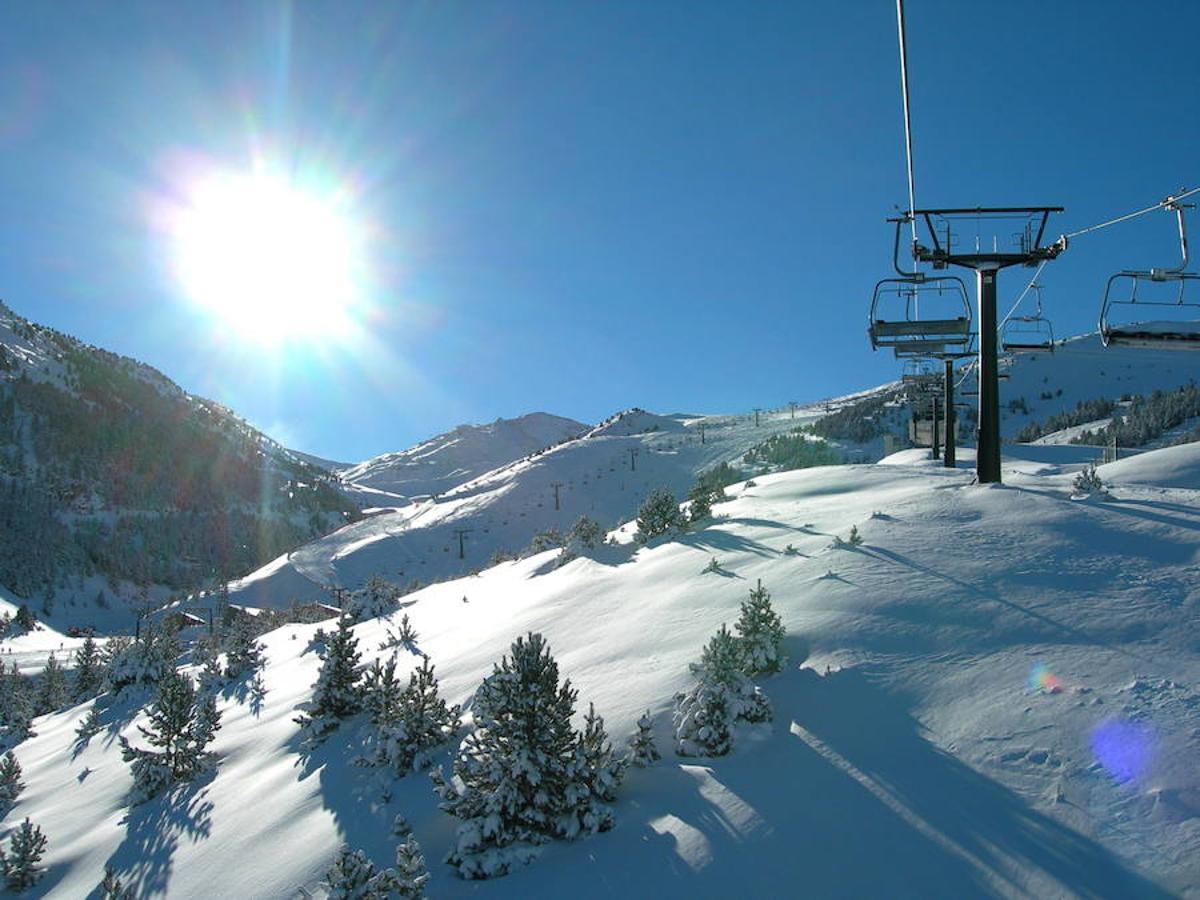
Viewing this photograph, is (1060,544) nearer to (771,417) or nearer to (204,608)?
(204,608)

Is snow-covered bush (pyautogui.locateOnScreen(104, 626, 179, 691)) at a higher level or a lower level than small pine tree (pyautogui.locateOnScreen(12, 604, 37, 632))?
higher

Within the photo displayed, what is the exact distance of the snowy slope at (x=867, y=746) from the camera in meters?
4.44

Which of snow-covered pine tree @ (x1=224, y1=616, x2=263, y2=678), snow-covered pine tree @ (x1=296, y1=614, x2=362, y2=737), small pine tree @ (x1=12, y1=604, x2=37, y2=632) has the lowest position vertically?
small pine tree @ (x1=12, y1=604, x2=37, y2=632)

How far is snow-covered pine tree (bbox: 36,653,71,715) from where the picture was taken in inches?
993

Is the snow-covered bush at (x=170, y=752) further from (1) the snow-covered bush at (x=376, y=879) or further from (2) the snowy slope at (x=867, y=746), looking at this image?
(1) the snow-covered bush at (x=376, y=879)

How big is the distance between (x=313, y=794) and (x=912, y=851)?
6.46 m

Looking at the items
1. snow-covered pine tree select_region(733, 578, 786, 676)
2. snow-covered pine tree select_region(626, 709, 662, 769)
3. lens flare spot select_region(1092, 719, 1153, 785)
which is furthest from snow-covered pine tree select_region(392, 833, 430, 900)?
lens flare spot select_region(1092, 719, 1153, 785)

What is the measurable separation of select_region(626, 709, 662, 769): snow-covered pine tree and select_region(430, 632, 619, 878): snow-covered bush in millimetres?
315

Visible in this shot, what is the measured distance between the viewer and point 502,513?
61281 millimetres

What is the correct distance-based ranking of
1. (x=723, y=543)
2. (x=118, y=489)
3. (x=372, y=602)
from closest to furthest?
(x=723, y=543) → (x=372, y=602) → (x=118, y=489)

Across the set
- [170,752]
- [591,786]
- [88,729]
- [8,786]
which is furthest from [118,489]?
[591,786]

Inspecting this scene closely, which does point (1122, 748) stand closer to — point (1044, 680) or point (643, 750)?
point (1044, 680)

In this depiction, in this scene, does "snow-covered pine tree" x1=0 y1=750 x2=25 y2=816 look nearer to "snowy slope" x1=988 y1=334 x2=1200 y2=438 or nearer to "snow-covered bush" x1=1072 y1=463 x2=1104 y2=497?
"snow-covered bush" x1=1072 y1=463 x2=1104 y2=497

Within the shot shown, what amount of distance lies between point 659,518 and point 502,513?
4588 centimetres
